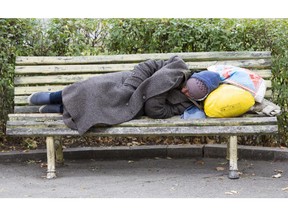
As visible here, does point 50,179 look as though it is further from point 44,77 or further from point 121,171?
point 44,77

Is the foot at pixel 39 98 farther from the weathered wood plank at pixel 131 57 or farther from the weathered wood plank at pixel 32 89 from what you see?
the weathered wood plank at pixel 131 57

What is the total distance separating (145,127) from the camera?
5.59 metres

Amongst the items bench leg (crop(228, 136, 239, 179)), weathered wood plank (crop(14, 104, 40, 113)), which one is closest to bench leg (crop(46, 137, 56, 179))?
weathered wood plank (crop(14, 104, 40, 113))

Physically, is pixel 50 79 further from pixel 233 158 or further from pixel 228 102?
pixel 233 158

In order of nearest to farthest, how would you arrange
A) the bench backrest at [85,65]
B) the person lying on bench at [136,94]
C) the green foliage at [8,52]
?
1. the person lying on bench at [136,94]
2. the bench backrest at [85,65]
3. the green foliage at [8,52]

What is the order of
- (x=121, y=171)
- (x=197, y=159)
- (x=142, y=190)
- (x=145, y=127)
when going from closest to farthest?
1. (x=142, y=190)
2. (x=145, y=127)
3. (x=121, y=171)
4. (x=197, y=159)

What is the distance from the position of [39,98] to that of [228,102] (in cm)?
184

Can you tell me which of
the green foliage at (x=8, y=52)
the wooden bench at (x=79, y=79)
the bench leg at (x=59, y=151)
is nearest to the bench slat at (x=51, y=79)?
the wooden bench at (x=79, y=79)

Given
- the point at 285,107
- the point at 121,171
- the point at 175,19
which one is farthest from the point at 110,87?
the point at 285,107

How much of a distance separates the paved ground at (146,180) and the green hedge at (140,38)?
2.87ft

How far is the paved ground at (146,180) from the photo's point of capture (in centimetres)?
516

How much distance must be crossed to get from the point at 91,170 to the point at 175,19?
1856mm

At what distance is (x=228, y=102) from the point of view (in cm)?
550

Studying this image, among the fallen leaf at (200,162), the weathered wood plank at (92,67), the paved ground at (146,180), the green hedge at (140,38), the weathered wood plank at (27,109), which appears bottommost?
the paved ground at (146,180)
